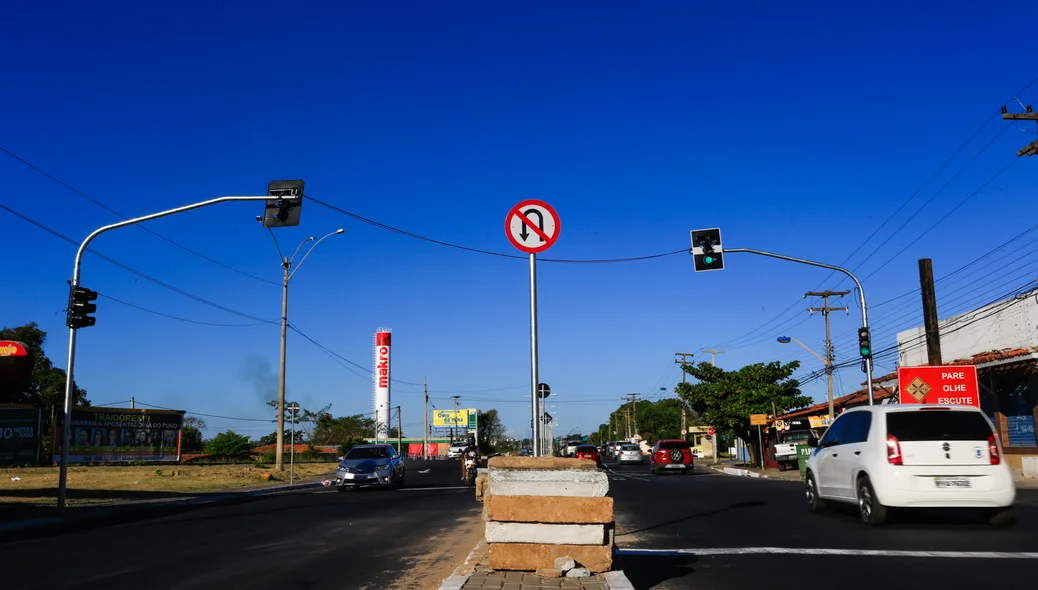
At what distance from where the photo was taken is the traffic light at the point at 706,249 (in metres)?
19.6

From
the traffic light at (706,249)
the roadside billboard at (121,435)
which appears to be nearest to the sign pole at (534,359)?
the traffic light at (706,249)

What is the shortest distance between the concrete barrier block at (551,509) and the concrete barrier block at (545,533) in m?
0.05

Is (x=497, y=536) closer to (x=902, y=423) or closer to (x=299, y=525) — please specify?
(x=902, y=423)

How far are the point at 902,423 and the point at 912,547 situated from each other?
2286 mm

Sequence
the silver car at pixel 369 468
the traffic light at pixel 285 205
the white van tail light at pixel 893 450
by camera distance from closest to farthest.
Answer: the white van tail light at pixel 893 450, the traffic light at pixel 285 205, the silver car at pixel 369 468

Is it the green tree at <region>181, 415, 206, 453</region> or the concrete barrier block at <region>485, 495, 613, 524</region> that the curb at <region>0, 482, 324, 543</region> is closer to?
the concrete barrier block at <region>485, 495, 613, 524</region>

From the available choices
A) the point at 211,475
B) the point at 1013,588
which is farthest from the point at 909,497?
the point at 211,475

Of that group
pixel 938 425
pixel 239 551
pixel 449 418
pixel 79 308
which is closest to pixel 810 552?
pixel 938 425

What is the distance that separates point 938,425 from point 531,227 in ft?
22.2

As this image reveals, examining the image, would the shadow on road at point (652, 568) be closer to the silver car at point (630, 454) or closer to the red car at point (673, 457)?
the red car at point (673, 457)

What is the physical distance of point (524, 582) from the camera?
20.5 feet

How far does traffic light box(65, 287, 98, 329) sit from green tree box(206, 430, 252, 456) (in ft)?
185

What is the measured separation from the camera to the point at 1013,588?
668cm

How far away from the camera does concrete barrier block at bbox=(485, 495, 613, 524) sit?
6.53m
